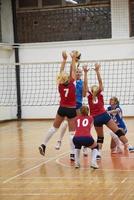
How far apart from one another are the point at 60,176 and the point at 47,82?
39.1ft

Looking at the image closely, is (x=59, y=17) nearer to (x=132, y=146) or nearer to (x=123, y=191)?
(x=132, y=146)

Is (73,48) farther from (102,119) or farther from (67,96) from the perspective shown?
(67,96)

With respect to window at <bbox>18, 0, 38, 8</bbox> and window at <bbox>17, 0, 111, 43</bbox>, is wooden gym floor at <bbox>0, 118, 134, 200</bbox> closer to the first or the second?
window at <bbox>17, 0, 111, 43</bbox>

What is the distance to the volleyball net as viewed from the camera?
18.1 meters

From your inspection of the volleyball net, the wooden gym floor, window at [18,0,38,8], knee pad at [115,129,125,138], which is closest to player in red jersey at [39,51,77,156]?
the wooden gym floor

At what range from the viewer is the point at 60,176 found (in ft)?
24.2

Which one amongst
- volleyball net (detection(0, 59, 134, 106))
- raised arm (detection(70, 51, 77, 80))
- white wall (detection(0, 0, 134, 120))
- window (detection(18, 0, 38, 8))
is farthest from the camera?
window (detection(18, 0, 38, 8))

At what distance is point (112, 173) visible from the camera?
7438 mm

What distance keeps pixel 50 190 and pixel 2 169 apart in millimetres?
1941

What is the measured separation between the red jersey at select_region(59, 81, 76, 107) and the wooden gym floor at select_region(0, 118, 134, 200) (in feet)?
3.38

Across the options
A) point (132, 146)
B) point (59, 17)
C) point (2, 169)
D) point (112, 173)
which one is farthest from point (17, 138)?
point (59, 17)

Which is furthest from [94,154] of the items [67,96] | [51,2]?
[51,2]

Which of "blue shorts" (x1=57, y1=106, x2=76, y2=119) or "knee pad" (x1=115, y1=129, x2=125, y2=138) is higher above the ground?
"blue shorts" (x1=57, y1=106, x2=76, y2=119)

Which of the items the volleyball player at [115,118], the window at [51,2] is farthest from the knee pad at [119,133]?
the window at [51,2]
